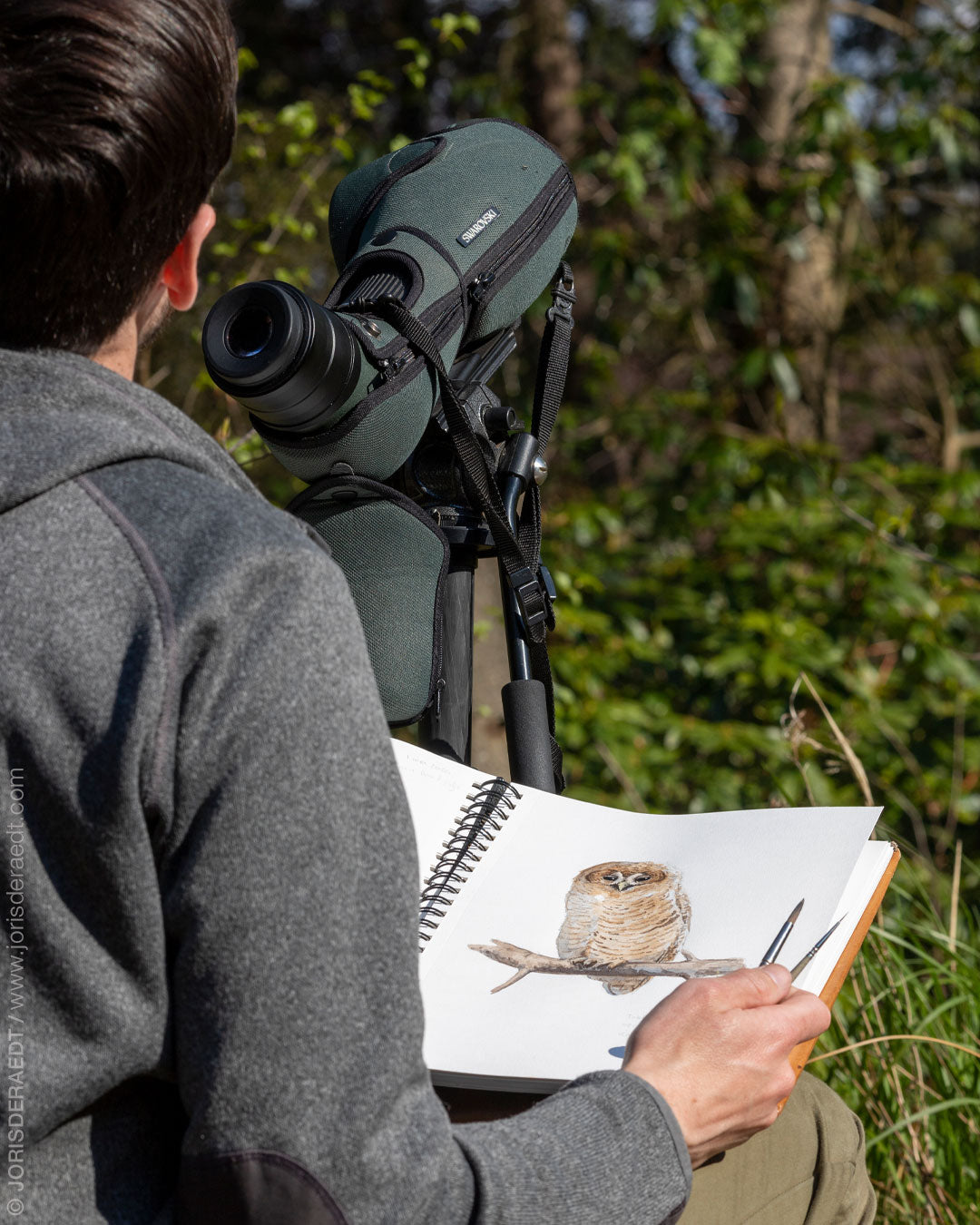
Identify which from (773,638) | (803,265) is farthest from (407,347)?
(803,265)

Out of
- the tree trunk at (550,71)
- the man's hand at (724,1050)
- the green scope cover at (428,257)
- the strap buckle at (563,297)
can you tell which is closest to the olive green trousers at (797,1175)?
the man's hand at (724,1050)

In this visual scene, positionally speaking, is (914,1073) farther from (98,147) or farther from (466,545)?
(98,147)

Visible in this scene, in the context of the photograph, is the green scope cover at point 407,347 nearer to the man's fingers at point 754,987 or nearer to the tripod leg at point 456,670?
the tripod leg at point 456,670

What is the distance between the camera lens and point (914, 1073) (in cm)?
178

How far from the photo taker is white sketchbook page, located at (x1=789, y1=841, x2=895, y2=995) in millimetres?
963

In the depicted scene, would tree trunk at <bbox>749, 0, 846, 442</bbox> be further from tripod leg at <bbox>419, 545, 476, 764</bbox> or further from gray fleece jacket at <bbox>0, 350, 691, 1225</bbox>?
gray fleece jacket at <bbox>0, 350, 691, 1225</bbox>

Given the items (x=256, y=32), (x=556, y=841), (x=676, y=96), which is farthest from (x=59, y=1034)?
(x=256, y=32)

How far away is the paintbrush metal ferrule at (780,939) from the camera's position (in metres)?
1.00

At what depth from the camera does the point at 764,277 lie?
15.3ft

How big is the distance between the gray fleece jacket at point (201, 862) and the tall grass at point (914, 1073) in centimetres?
92

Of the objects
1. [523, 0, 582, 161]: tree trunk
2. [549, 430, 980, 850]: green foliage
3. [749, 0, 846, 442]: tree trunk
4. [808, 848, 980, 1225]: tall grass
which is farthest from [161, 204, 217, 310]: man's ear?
[523, 0, 582, 161]: tree trunk

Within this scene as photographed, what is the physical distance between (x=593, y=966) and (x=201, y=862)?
1.47 ft

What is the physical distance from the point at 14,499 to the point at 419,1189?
1.59 ft

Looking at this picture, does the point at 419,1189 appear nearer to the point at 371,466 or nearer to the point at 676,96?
the point at 371,466
